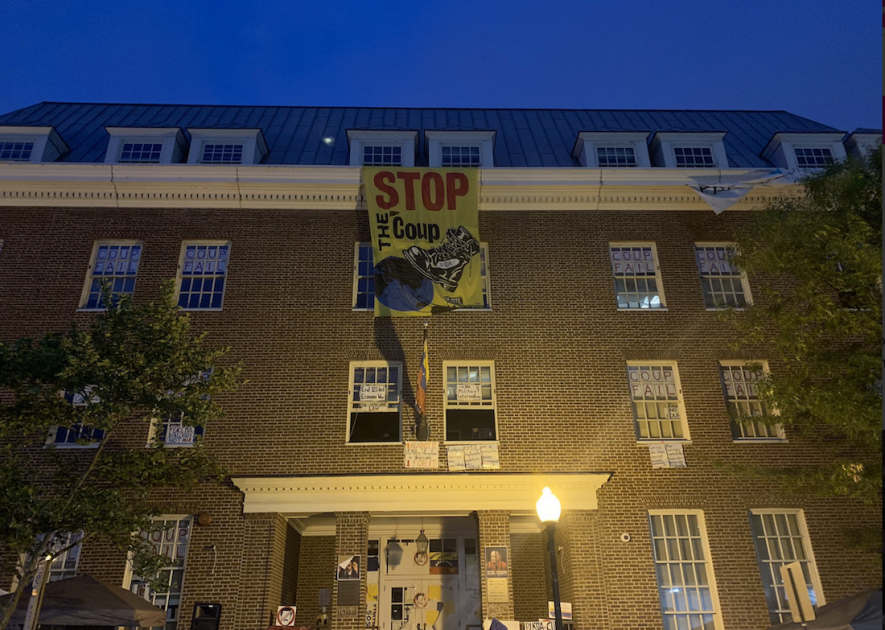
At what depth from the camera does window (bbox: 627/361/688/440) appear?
54.8 feet

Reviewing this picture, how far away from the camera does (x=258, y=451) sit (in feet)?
52.2

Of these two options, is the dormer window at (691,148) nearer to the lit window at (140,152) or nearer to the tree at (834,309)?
the tree at (834,309)

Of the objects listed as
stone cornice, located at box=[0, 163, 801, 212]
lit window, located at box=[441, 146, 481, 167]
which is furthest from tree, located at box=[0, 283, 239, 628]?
lit window, located at box=[441, 146, 481, 167]

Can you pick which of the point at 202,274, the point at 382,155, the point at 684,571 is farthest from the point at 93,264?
the point at 684,571

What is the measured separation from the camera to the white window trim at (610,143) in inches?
790

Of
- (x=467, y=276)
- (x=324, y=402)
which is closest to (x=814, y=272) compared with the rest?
(x=467, y=276)

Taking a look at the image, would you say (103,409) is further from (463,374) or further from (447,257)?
(447,257)

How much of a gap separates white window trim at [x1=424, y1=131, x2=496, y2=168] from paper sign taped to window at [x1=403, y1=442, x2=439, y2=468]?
857 cm

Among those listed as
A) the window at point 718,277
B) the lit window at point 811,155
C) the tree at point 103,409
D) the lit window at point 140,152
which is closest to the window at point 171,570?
the tree at point 103,409

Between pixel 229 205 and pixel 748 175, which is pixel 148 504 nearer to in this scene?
pixel 229 205

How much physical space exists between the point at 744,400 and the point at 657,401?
7.40 ft

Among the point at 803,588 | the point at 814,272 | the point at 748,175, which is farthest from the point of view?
the point at 748,175

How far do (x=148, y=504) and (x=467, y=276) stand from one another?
940cm

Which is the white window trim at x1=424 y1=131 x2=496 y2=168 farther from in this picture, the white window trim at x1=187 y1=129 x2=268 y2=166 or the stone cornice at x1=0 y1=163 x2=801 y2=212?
the white window trim at x1=187 y1=129 x2=268 y2=166
